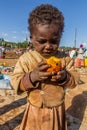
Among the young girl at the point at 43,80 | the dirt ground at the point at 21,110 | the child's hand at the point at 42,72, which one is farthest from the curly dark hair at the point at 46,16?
the dirt ground at the point at 21,110

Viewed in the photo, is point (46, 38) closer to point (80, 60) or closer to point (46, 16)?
point (46, 16)

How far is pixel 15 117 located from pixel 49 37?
2.94m

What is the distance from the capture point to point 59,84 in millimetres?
1899

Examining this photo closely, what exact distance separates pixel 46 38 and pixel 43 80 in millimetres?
321

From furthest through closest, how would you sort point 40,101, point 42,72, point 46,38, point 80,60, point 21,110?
point 80,60 → point 21,110 → point 40,101 → point 46,38 → point 42,72

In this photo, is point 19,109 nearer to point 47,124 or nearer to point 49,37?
point 47,124

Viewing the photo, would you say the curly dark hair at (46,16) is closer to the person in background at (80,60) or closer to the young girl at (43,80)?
the young girl at (43,80)

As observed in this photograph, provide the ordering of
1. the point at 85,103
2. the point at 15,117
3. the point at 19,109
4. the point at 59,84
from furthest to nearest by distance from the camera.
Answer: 1. the point at 85,103
2. the point at 19,109
3. the point at 15,117
4. the point at 59,84

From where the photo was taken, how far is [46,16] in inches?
72.1

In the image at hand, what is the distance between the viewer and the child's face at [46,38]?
1.82m

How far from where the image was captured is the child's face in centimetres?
182

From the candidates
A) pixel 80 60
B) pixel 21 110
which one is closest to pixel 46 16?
pixel 21 110

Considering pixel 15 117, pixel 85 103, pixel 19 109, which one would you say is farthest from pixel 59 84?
pixel 85 103

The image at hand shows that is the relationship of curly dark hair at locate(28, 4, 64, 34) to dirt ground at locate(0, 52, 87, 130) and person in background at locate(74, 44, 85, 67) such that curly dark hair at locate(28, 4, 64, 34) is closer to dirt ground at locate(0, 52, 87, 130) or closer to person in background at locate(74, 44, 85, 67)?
dirt ground at locate(0, 52, 87, 130)
